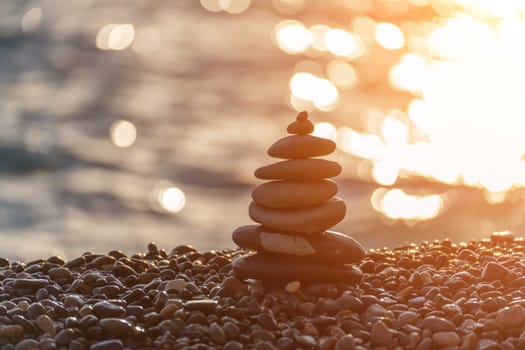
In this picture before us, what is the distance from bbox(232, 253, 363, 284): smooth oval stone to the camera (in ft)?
29.1

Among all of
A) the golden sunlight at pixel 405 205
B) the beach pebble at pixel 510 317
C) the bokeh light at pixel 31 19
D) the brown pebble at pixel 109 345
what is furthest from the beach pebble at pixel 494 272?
the bokeh light at pixel 31 19

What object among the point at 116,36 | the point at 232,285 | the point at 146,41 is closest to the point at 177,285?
the point at 232,285

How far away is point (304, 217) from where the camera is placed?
8.94 meters

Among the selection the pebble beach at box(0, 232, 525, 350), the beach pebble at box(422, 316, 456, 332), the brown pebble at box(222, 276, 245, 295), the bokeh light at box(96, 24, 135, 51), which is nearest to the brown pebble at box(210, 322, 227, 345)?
the pebble beach at box(0, 232, 525, 350)

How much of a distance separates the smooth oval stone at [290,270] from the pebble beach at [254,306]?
75 mm

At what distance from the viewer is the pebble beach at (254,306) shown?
7742 mm

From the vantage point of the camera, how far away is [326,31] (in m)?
36.5

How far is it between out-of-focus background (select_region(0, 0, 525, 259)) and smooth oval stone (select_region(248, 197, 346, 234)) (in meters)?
12.0

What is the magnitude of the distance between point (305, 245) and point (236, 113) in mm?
19414

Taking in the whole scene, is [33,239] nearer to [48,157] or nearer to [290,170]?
[48,157]

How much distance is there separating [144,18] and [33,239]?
17.6m

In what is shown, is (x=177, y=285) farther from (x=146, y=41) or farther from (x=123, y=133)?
(x=146, y=41)

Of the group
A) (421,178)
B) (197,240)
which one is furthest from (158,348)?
(421,178)

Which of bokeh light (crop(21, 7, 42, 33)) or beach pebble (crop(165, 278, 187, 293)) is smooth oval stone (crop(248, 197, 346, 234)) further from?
bokeh light (crop(21, 7, 42, 33))
